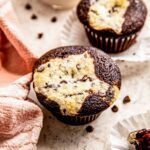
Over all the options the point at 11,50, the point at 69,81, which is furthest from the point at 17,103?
the point at 11,50

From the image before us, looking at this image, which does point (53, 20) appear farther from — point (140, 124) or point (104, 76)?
point (140, 124)

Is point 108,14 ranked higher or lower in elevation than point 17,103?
higher

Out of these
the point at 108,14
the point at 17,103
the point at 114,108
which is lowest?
the point at 114,108

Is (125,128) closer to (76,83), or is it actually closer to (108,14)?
(76,83)

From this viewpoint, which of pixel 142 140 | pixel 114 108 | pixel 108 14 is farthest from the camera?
pixel 108 14

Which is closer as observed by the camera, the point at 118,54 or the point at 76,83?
the point at 76,83

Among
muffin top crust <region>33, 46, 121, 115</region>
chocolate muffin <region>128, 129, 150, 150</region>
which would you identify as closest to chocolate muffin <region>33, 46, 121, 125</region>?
muffin top crust <region>33, 46, 121, 115</region>

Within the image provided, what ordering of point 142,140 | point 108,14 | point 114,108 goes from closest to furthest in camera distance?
point 142,140
point 114,108
point 108,14

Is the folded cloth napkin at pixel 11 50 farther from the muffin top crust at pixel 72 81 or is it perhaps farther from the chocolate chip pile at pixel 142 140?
the chocolate chip pile at pixel 142 140

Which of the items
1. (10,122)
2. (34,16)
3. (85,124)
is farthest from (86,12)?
(10,122)
